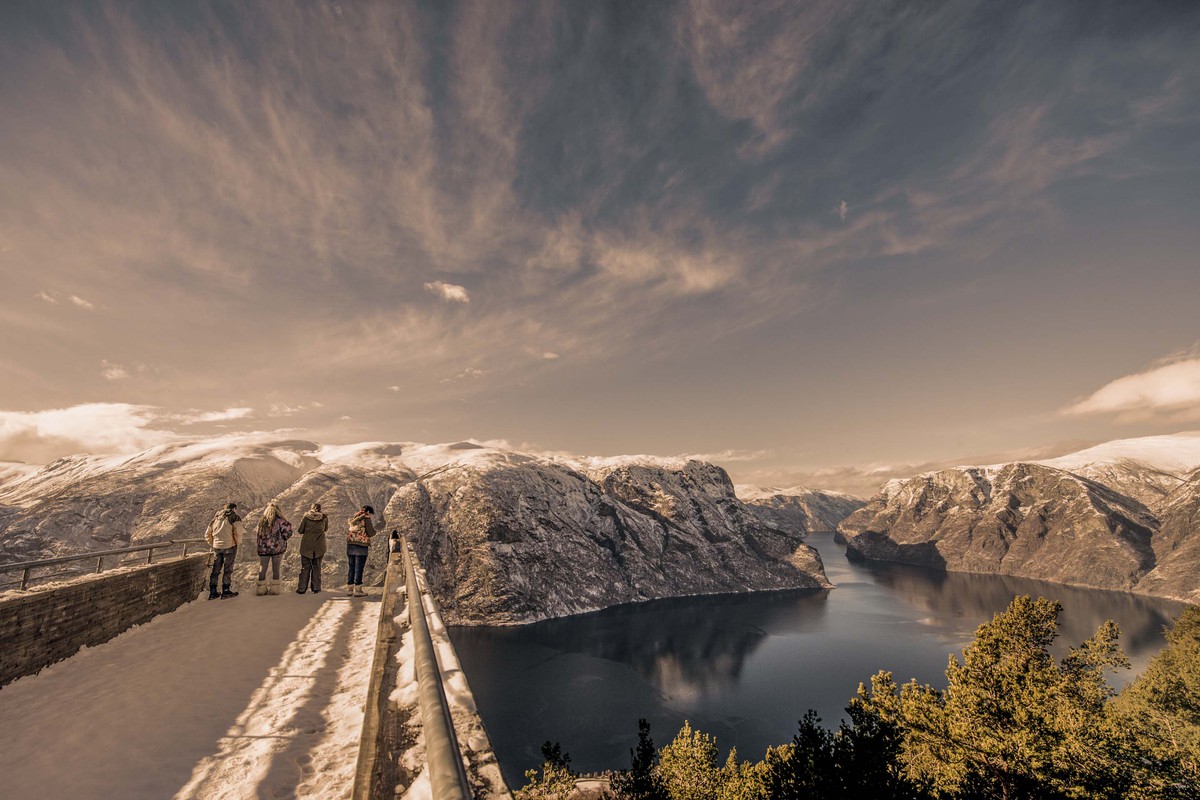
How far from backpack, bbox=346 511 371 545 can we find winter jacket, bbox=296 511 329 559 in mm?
843

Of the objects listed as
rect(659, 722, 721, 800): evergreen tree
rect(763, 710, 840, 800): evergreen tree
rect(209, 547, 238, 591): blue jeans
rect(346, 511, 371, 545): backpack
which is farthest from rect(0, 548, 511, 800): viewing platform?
rect(659, 722, 721, 800): evergreen tree

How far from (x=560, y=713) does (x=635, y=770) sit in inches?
2823

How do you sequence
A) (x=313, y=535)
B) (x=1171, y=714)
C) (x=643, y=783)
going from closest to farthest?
(x=313, y=535)
(x=1171, y=714)
(x=643, y=783)

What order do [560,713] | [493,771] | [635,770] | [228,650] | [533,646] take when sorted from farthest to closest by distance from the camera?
[533,646] < [560,713] < [635,770] < [228,650] < [493,771]

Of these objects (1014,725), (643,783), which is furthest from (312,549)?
(643,783)

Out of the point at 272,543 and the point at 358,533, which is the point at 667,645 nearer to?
the point at 358,533

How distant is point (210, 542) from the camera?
16.8m

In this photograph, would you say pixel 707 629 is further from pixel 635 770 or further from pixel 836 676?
pixel 635 770

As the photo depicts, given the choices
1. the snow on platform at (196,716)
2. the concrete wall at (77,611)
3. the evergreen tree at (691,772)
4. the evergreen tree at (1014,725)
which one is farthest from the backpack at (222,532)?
the evergreen tree at (691,772)

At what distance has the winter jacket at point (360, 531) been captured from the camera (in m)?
17.2

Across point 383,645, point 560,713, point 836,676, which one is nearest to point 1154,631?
point 836,676

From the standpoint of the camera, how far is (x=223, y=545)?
1683cm

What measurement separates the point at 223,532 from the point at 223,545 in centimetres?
46

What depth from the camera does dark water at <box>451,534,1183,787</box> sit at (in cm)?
9838
